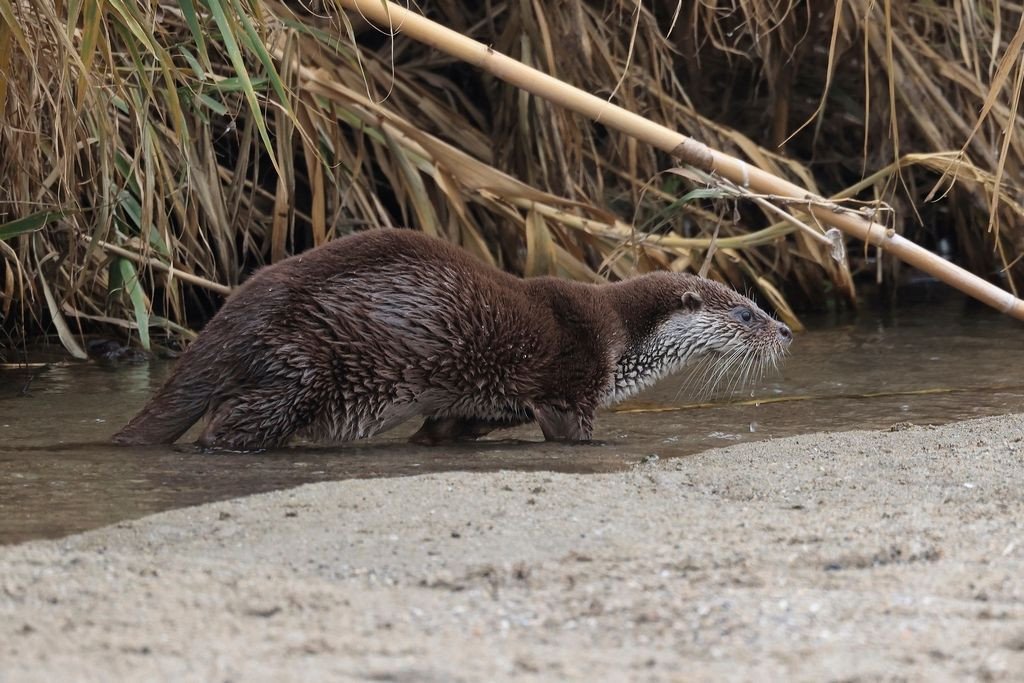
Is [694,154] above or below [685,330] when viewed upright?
above

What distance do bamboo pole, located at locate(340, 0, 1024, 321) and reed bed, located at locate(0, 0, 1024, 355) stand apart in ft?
0.41

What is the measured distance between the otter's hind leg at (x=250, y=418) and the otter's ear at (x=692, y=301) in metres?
1.46

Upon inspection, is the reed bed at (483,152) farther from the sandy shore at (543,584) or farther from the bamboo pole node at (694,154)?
the sandy shore at (543,584)

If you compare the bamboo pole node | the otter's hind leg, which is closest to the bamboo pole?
the bamboo pole node

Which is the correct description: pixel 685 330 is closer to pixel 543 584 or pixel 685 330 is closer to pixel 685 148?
pixel 685 148

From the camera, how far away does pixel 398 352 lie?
3.93 meters

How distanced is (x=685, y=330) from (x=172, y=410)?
1.75 meters

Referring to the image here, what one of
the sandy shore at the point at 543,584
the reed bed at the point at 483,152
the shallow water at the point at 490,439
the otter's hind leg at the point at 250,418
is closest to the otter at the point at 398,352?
the otter's hind leg at the point at 250,418

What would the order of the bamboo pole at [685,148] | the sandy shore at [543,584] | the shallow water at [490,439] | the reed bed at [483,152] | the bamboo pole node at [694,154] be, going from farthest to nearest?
the reed bed at [483,152] < the bamboo pole node at [694,154] < the bamboo pole at [685,148] < the shallow water at [490,439] < the sandy shore at [543,584]

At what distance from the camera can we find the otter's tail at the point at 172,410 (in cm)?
378

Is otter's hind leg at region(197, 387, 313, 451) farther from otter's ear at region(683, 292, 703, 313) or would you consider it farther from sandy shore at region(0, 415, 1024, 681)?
otter's ear at region(683, 292, 703, 313)

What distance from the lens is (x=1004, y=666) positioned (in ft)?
5.78

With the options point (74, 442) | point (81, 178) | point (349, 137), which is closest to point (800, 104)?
point (349, 137)

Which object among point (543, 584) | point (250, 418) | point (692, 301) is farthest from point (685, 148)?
point (543, 584)
